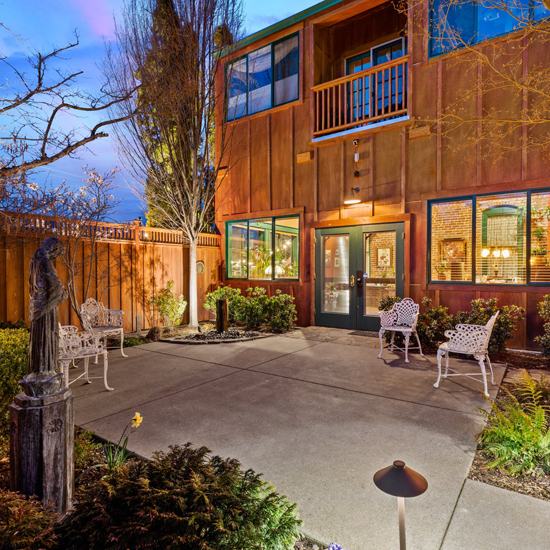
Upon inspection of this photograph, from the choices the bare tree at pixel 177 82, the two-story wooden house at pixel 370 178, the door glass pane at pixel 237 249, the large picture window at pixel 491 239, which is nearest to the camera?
the large picture window at pixel 491 239

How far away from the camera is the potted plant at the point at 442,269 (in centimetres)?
734

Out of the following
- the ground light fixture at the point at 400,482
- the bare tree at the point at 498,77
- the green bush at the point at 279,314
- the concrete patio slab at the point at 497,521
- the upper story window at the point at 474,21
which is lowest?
the concrete patio slab at the point at 497,521

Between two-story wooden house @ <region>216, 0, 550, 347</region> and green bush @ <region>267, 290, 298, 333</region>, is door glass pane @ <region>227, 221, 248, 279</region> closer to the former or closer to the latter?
two-story wooden house @ <region>216, 0, 550, 347</region>

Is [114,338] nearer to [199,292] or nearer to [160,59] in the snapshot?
[199,292]

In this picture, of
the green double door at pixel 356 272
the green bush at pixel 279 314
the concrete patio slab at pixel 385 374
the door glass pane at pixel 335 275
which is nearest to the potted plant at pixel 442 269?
the green double door at pixel 356 272

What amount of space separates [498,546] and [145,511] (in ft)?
5.87

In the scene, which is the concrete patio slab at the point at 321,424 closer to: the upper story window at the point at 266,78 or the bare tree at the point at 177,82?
the bare tree at the point at 177,82

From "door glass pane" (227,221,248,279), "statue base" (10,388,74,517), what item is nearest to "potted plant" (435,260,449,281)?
"door glass pane" (227,221,248,279)

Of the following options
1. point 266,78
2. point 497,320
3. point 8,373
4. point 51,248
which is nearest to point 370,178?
point 497,320

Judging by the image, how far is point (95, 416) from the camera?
3596mm

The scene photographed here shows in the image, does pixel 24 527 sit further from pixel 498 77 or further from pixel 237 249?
pixel 237 249

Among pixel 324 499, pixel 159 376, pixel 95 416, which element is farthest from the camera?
pixel 159 376

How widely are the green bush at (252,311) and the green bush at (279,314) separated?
141mm

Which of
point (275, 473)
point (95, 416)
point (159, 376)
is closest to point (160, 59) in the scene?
point (159, 376)
